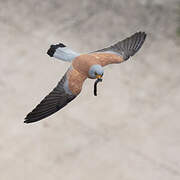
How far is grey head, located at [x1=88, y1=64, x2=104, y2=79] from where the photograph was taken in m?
3.71

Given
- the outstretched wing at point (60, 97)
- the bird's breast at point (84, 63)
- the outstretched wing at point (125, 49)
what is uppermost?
the outstretched wing at point (125, 49)

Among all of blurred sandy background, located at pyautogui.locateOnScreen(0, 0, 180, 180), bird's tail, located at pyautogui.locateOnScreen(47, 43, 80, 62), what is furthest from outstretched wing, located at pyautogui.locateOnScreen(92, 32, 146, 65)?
blurred sandy background, located at pyautogui.locateOnScreen(0, 0, 180, 180)

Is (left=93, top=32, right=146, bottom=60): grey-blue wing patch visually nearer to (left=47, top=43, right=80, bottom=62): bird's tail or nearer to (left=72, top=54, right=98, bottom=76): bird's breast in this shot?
(left=47, top=43, right=80, bottom=62): bird's tail

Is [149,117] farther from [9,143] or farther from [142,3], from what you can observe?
[142,3]

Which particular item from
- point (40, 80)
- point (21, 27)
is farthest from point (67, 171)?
point (21, 27)

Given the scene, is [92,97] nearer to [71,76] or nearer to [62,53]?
[62,53]

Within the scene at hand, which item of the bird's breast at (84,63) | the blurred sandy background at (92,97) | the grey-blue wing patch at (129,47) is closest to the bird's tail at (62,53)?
the bird's breast at (84,63)

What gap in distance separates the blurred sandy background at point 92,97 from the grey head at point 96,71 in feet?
9.99

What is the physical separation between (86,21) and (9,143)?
3863 millimetres

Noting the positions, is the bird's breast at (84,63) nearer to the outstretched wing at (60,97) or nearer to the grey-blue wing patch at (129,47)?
the outstretched wing at (60,97)

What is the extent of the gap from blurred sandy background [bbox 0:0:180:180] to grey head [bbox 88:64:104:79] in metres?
3.04

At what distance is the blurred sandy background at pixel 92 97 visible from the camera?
262 inches

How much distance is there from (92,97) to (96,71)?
4.15 metres

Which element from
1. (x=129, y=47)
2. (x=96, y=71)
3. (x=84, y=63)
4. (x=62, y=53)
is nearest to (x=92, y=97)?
(x=129, y=47)
